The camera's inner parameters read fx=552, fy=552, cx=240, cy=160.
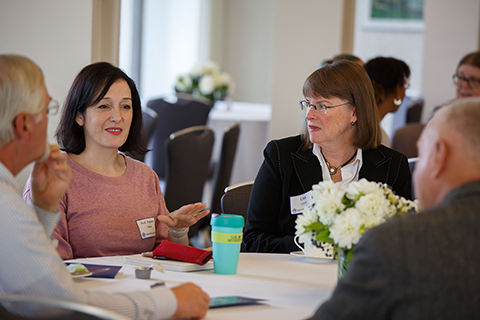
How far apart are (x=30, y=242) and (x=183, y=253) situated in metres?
0.64

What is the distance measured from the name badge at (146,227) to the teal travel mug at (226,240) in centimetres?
53

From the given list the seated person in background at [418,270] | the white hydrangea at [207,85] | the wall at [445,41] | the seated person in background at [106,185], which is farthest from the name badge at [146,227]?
the wall at [445,41]

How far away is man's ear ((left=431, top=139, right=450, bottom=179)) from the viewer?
45.6 inches

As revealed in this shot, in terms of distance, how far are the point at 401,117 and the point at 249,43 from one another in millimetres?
3804

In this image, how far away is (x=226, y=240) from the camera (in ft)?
5.40

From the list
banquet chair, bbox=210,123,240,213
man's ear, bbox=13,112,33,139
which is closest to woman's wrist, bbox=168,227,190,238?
man's ear, bbox=13,112,33,139

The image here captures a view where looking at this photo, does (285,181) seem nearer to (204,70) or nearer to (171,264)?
(171,264)

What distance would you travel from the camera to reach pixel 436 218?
42.1 inches

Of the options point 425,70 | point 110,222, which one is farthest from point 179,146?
point 425,70

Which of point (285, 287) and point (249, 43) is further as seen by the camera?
point (249, 43)

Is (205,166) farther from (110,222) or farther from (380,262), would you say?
(380,262)

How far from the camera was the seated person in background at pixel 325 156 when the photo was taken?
2.32 meters

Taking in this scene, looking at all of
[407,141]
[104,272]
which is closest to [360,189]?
[104,272]

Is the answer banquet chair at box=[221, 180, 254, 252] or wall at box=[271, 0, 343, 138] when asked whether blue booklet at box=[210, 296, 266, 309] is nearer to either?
banquet chair at box=[221, 180, 254, 252]
